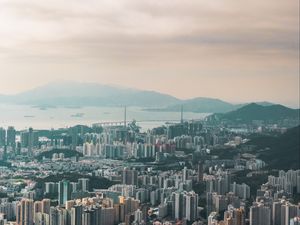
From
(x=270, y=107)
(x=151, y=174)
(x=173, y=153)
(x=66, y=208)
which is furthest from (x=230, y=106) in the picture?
(x=66, y=208)

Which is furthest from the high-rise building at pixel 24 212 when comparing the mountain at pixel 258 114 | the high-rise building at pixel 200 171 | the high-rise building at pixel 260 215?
the mountain at pixel 258 114

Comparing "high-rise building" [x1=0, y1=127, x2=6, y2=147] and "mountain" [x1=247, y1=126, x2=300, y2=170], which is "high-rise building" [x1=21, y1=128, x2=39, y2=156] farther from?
"mountain" [x1=247, y1=126, x2=300, y2=170]

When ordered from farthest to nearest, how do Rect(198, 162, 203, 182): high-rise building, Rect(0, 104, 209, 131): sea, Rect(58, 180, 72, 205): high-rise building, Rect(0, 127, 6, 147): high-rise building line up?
Rect(0, 104, 209, 131): sea, Rect(0, 127, 6, 147): high-rise building, Rect(198, 162, 203, 182): high-rise building, Rect(58, 180, 72, 205): high-rise building

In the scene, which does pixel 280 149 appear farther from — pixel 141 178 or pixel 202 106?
pixel 141 178

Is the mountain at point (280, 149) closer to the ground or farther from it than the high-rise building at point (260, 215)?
farther from it

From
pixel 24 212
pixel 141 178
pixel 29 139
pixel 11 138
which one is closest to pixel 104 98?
pixel 29 139

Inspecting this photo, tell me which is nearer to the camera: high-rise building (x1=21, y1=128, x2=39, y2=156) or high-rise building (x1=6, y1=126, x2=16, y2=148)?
high-rise building (x1=6, y1=126, x2=16, y2=148)

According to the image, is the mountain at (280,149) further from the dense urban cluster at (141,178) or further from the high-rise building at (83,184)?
the high-rise building at (83,184)

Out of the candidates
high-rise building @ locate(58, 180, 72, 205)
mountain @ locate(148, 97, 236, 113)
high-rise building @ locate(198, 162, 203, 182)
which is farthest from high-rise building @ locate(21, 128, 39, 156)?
high-rise building @ locate(198, 162, 203, 182)
